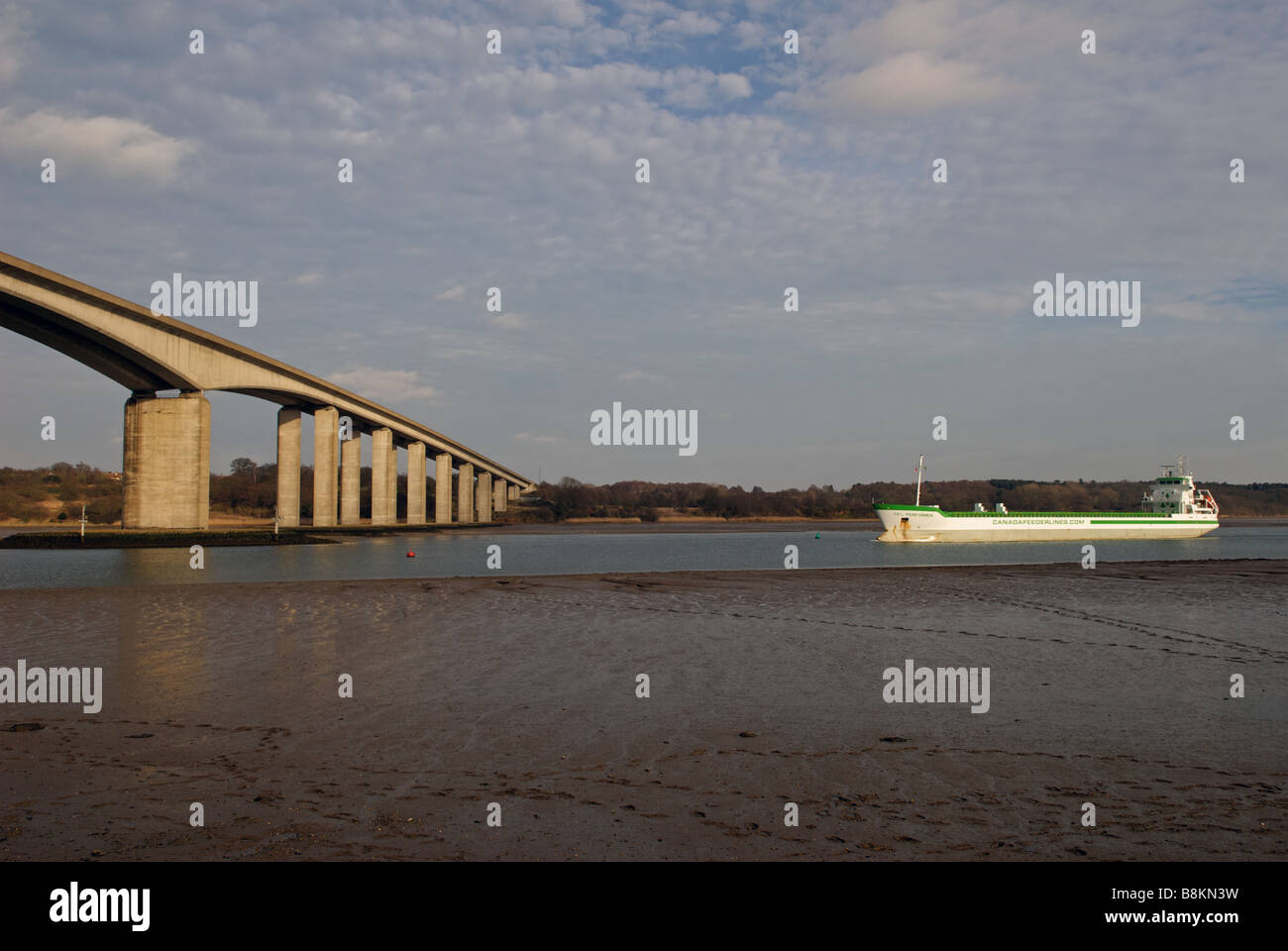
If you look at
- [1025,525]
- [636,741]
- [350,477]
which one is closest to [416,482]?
[350,477]

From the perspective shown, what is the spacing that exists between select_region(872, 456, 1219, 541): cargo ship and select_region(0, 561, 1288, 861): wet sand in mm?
63378

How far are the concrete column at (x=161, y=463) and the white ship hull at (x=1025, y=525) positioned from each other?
61.7 m

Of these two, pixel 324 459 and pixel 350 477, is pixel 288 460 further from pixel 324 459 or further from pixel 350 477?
pixel 350 477

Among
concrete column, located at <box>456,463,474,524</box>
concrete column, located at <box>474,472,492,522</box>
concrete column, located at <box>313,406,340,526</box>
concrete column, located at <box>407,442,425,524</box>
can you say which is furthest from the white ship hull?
concrete column, located at <box>474,472,492,522</box>

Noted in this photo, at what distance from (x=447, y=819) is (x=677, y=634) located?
13284 millimetres

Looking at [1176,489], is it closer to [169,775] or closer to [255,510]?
[169,775]

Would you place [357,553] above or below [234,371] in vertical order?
below

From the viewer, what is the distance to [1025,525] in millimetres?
88438

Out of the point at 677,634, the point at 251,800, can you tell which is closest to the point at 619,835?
the point at 251,800

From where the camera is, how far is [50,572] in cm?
3734

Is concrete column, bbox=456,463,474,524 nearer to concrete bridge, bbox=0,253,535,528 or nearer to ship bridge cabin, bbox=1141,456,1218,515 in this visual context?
concrete bridge, bbox=0,253,535,528

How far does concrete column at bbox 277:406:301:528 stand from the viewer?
276 ft

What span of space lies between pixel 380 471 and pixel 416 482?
16581mm

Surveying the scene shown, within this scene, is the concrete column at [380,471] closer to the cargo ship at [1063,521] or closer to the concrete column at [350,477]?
the concrete column at [350,477]
